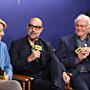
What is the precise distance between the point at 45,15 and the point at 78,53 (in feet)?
3.09

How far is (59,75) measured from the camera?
3.40 metres

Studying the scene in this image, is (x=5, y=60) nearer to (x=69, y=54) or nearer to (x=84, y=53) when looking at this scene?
(x=69, y=54)

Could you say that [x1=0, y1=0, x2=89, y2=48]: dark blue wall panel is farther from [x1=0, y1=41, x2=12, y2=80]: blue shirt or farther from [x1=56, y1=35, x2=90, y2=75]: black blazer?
[x1=56, y1=35, x2=90, y2=75]: black blazer

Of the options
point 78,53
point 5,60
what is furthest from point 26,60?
point 78,53

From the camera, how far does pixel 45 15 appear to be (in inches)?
167

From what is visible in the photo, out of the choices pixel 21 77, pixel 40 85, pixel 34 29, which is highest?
pixel 34 29

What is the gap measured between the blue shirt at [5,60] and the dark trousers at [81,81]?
75 centimetres

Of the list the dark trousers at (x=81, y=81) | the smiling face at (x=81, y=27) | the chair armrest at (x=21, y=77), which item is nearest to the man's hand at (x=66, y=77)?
the dark trousers at (x=81, y=81)

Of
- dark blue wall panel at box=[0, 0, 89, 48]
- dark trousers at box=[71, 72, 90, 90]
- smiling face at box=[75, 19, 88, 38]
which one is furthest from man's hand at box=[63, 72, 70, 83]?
dark blue wall panel at box=[0, 0, 89, 48]

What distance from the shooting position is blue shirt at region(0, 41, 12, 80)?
3324 millimetres

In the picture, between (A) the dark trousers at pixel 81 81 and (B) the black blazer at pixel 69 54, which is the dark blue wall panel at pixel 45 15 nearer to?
(B) the black blazer at pixel 69 54

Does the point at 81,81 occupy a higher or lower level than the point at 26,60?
lower

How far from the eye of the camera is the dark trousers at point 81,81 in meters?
3.45

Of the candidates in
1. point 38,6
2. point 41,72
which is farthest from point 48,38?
point 41,72
